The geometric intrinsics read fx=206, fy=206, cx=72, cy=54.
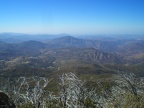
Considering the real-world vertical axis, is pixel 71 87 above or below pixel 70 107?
above

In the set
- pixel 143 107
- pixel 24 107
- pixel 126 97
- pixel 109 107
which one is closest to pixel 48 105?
pixel 24 107

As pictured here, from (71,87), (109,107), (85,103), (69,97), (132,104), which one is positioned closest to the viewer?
(132,104)

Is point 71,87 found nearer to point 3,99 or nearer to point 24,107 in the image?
point 24,107

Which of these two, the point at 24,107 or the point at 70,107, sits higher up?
the point at 24,107

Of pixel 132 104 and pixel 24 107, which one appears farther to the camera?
pixel 24 107

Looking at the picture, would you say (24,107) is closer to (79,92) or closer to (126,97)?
(79,92)

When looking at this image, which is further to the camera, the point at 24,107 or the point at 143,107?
the point at 24,107

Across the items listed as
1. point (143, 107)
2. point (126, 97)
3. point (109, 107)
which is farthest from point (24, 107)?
point (143, 107)

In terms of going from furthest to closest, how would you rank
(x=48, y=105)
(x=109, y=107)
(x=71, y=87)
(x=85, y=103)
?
(x=71, y=87)
(x=48, y=105)
(x=85, y=103)
(x=109, y=107)

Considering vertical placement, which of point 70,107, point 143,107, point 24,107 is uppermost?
point 143,107
